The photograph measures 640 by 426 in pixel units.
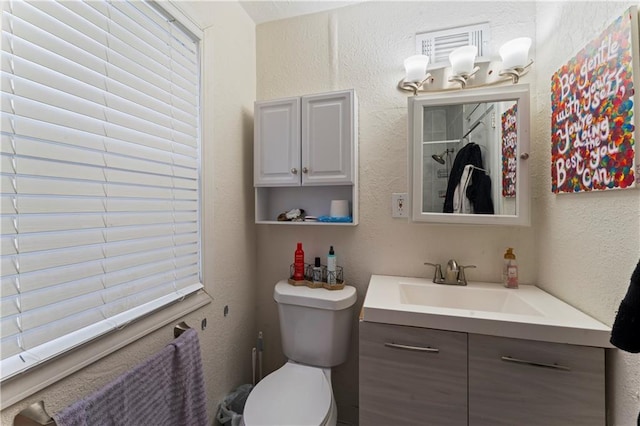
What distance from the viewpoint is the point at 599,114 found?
2.84 feet

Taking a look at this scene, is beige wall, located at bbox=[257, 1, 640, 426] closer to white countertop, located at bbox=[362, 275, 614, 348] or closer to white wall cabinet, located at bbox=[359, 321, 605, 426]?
white countertop, located at bbox=[362, 275, 614, 348]

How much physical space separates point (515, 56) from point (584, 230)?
2.66 feet

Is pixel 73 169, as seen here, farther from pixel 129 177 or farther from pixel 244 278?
pixel 244 278

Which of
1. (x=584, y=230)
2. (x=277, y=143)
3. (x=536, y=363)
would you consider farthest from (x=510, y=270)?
(x=277, y=143)

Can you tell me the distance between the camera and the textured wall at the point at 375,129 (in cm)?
135

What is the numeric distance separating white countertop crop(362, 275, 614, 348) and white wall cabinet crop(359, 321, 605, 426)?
29 millimetres

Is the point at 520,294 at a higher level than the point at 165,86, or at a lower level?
lower

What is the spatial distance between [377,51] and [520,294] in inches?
55.3

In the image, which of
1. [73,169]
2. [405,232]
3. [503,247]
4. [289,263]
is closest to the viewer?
[73,169]

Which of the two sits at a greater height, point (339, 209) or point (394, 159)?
point (394, 159)

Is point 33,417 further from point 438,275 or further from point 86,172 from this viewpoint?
point 438,275

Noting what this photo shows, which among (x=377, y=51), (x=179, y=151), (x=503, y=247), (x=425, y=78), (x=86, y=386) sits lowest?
(x=86, y=386)

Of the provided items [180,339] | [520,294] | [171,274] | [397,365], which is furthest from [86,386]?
[520,294]

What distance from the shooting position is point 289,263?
5.38 ft
